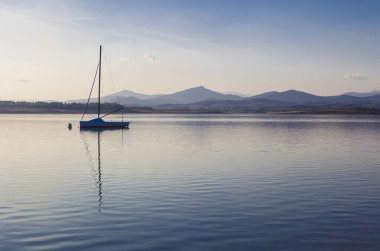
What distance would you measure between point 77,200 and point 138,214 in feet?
13.9

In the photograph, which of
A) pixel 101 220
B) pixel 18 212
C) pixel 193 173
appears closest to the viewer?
pixel 101 220

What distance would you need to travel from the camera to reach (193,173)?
2936 centimetres

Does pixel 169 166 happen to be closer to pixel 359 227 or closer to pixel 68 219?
pixel 68 219

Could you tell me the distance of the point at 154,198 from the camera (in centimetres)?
2105

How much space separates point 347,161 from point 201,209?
22.0 m

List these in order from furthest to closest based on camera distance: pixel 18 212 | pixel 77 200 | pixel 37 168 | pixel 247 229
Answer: pixel 37 168 < pixel 77 200 < pixel 18 212 < pixel 247 229

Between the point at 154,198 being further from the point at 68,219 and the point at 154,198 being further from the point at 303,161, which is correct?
the point at 303,161

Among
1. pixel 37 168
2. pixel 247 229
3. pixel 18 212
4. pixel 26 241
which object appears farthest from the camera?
pixel 37 168

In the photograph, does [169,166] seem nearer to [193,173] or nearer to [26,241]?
[193,173]

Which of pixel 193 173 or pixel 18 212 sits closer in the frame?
pixel 18 212

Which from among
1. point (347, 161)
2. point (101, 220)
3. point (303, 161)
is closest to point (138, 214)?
point (101, 220)

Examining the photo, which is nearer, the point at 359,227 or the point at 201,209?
the point at 359,227

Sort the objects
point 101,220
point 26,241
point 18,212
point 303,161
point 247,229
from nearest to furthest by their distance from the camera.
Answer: point 26,241
point 247,229
point 101,220
point 18,212
point 303,161

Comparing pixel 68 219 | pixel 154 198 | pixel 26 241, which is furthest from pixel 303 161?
pixel 26 241
